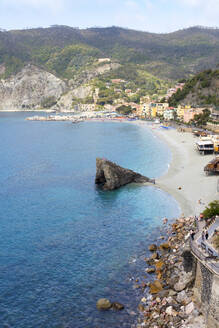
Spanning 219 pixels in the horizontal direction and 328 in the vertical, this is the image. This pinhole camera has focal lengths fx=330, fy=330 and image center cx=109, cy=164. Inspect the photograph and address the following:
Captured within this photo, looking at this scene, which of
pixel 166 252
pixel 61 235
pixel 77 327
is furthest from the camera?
pixel 61 235

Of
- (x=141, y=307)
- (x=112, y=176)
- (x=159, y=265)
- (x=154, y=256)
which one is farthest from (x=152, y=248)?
(x=112, y=176)

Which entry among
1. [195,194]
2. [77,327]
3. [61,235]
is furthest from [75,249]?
[195,194]

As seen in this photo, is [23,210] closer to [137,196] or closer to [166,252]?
[137,196]

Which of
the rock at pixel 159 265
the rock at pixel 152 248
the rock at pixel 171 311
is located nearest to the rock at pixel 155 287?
the rock at pixel 159 265

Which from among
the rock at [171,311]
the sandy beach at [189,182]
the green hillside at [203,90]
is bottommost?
the rock at [171,311]

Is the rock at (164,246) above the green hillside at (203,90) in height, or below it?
below

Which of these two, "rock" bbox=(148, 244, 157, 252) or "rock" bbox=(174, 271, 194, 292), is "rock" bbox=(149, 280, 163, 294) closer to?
"rock" bbox=(174, 271, 194, 292)

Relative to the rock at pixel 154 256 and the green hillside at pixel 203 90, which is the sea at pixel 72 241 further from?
the green hillside at pixel 203 90

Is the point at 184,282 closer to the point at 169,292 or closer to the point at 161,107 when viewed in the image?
the point at 169,292
